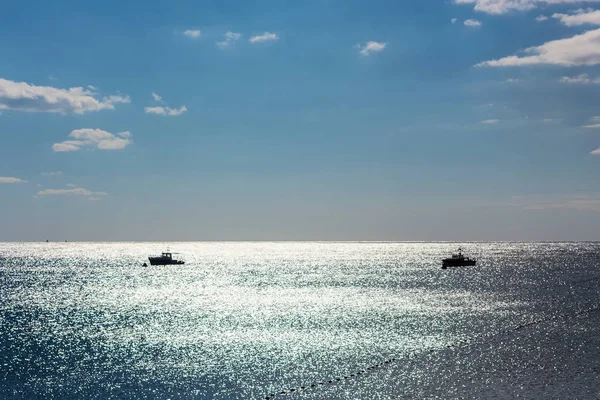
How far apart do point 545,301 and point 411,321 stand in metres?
43.9

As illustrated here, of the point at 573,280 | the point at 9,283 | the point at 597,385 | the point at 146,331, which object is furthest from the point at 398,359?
the point at 9,283

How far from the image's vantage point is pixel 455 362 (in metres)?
66.4

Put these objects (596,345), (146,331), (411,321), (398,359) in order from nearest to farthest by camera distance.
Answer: (398,359) < (596,345) < (146,331) < (411,321)

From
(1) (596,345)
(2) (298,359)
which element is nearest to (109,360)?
(2) (298,359)

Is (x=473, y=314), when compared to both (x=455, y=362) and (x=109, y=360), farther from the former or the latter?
(x=109, y=360)

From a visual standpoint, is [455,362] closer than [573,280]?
Yes

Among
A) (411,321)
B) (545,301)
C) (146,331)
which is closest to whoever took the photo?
(146,331)

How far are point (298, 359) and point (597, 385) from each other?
99.7ft

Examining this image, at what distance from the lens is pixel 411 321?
101 meters

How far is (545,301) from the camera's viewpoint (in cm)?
12962

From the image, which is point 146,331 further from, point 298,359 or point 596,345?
point 596,345

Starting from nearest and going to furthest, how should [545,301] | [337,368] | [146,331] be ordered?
[337,368]
[146,331]
[545,301]

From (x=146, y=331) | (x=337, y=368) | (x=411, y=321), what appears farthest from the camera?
(x=411, y=321)

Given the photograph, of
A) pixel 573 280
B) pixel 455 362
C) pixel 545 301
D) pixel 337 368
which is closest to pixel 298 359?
pixel 337 368
